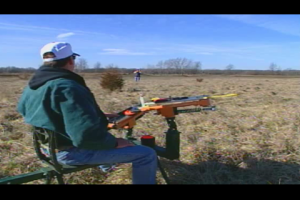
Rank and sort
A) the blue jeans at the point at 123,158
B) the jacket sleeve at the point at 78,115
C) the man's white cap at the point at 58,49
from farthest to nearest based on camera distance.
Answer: the blue jeans at the point at 123,158 → the man's white cap at the point at 58,49 → the jacket sleeve at the point at 78,115

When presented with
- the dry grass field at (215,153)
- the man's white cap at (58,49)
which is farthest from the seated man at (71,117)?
the dry grass field at (215,153)

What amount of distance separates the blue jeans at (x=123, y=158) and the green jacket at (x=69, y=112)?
0.16m

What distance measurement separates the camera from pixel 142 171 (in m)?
2.76

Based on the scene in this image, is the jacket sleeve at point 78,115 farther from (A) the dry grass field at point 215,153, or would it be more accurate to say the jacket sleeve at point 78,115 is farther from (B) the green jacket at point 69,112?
(A) the dry grass field at point 215,153

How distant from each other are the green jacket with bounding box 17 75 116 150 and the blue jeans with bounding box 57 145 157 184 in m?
0.16

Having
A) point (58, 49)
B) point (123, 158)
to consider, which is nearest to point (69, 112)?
point (58, 49)

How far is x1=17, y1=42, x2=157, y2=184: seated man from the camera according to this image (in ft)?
7.57

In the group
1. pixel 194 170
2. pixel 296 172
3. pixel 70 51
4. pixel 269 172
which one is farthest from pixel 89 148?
pixel 296 172

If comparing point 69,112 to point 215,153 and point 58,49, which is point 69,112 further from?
point 215,153

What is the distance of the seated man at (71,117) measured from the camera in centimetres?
231

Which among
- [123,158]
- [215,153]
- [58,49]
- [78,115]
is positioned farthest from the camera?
[215,153]

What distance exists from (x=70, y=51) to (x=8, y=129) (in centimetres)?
421

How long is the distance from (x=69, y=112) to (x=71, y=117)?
0.04m

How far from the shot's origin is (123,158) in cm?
272
